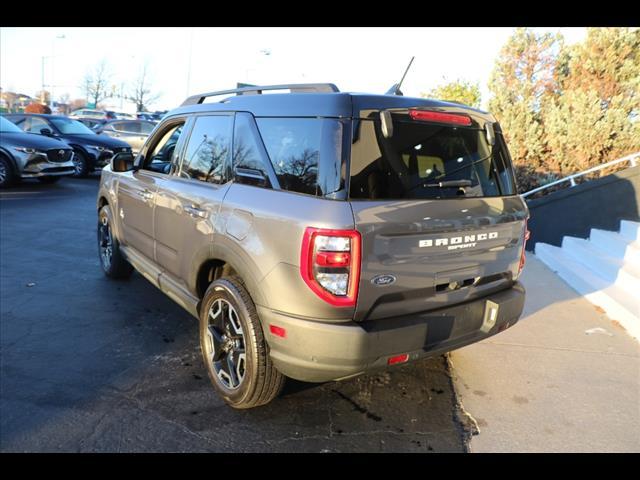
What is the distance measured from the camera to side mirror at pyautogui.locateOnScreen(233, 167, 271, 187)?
273 centimetres

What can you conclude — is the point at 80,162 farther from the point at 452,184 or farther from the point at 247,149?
the point at 452,184

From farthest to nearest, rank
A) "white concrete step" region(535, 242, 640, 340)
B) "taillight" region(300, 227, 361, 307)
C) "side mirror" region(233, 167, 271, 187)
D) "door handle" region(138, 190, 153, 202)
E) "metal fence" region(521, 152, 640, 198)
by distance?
"metal fence" region(521, 152, 640, 198) < "white concrete step" region(535, 242, 640, 340) < "door handle" region(138, 190, 153, 202) < "side mirror" region(233, 167, 271, 187) < "taillight" region(300, 227, 361, 307)

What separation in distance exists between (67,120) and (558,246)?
538 inches

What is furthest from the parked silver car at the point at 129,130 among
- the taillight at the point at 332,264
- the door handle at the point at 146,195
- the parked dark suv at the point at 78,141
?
the taillight at the point at 332,264

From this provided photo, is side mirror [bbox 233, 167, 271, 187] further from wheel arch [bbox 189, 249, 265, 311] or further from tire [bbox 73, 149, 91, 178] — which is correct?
tire [bbox 73, 149, 91, 178]

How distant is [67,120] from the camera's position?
1391cm

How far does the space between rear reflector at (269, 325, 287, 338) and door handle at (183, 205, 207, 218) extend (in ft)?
3.26

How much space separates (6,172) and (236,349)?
10.4 m

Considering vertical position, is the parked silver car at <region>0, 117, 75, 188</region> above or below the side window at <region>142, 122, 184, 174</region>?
below

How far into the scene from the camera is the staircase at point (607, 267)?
4598mm

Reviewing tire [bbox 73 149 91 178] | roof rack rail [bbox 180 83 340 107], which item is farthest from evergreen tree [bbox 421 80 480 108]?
roof rack rail [bbox 180 83 340 107]

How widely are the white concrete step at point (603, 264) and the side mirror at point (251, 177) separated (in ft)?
13.6

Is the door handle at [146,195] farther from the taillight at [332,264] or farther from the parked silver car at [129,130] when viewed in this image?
the parked silver car at [129,130]

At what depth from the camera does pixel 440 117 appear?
270 centimetres
